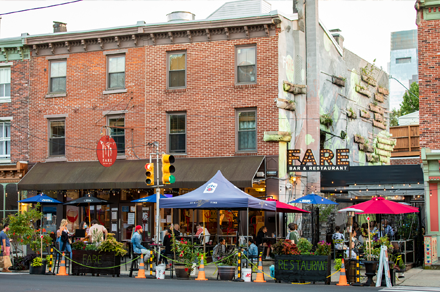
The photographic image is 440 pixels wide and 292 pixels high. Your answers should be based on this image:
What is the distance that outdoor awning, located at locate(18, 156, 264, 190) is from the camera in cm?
2398

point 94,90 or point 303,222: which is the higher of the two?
point 94,90

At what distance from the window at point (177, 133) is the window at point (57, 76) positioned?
5712 millimetres

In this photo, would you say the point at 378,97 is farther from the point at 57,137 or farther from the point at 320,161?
the point at 57,137


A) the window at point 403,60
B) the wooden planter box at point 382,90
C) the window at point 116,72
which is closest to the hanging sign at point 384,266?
the window at point 116,72

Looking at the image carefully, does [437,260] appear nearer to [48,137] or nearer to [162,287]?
[162,287]

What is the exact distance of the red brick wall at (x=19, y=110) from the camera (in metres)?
27.9

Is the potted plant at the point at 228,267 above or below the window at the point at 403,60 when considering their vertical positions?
below

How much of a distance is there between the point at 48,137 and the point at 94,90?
10.5 feet

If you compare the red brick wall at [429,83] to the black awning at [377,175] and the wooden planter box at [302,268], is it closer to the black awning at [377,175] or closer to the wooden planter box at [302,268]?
the black awning at [377,175]

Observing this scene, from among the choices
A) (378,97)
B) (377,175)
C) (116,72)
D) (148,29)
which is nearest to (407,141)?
(378,97)

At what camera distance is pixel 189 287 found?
48.2 ft

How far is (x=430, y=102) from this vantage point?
21.3 meters

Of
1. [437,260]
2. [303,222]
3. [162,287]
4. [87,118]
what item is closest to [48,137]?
[87,118]

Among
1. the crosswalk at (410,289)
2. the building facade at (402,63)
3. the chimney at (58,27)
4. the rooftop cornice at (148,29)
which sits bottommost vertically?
the crosswalk at (410,289)
